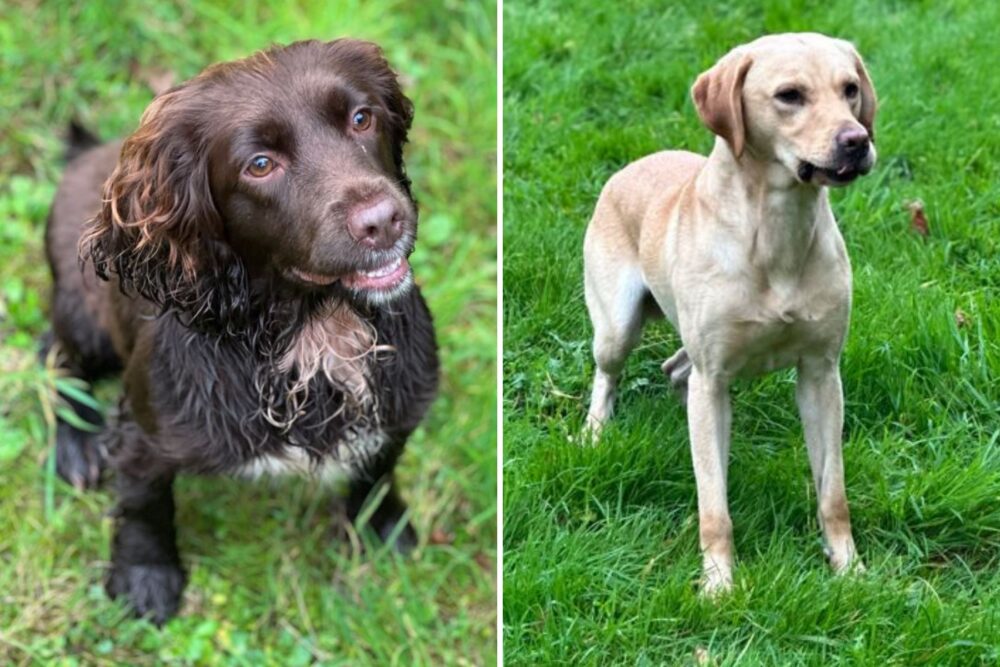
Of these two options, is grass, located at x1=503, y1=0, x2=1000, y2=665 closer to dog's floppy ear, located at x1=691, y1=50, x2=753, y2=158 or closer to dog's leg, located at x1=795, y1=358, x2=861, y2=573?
dog's leg, located at x1=795, y1=358, x2=861, y2=573

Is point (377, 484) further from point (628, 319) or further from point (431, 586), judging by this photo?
point (628, 319)

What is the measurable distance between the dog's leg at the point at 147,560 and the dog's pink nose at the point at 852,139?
2.20m

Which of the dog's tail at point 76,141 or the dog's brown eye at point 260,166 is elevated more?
the dog's brown eye at point 260,166

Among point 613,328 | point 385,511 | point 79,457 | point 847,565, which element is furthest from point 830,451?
point 79,457

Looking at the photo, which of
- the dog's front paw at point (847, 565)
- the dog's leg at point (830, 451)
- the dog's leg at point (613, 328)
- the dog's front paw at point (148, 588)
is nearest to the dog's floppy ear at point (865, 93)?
the dog's leg at point (830, 451)

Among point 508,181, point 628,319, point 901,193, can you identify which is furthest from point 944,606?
point 508,181

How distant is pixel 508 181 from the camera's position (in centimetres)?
477

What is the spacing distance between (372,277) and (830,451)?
1.33 meters

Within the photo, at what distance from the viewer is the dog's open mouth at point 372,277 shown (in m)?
3.09

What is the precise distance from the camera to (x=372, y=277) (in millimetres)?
3104

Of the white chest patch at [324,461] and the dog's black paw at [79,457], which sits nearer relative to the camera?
the white chest patch at [324,461]

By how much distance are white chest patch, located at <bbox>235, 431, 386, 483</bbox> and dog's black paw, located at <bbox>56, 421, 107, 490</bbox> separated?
97cm

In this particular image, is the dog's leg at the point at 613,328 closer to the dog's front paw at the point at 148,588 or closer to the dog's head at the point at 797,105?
the dog's head at the point at 797,105

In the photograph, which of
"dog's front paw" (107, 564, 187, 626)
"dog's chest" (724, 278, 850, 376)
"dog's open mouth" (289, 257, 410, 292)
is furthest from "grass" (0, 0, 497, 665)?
"dog's open mouth" (289, 257, 410, 292)
